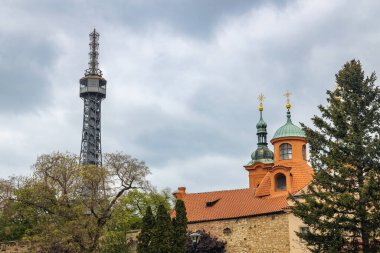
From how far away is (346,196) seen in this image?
30.8m

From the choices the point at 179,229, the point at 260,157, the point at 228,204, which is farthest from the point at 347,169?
the point at 260,157

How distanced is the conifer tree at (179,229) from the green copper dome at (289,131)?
13783 millimetres

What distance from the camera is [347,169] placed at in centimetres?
3216

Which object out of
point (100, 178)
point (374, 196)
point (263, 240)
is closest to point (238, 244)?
point (263, 240)

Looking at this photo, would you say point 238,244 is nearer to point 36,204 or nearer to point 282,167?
point 282,167

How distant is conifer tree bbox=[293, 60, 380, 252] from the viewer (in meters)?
31.0

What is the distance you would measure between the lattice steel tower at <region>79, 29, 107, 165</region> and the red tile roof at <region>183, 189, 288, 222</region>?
51922mm

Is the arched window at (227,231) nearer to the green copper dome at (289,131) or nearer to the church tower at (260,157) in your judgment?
the green copper dome at (289,131)

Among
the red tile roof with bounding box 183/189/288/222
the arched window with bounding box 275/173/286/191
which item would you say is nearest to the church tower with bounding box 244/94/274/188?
the red tile roof with bounding box 183/189/288/222

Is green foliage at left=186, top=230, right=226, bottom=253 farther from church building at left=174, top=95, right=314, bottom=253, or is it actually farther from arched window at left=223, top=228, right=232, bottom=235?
arched window at left=223, top=228, right=232, bottom=235

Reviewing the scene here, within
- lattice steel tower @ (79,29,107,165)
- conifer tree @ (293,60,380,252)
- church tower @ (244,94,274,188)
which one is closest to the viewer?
conifer tree @ (293,60,380,252)

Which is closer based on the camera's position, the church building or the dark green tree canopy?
the dark green tree canopy

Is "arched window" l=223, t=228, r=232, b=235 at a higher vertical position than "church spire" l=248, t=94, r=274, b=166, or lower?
lower

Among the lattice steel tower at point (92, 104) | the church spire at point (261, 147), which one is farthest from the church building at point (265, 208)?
the lattice steel tower at point (92, 104)
